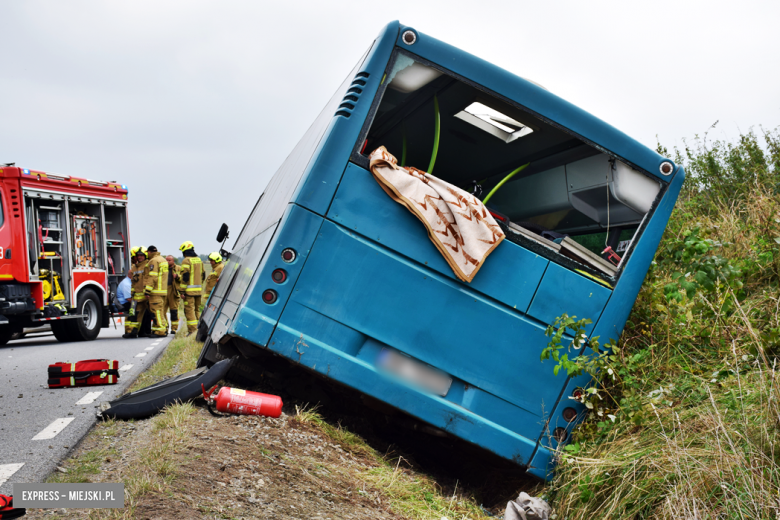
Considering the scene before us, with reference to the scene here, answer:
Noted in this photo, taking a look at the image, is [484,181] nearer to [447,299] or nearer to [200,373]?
[447,299]

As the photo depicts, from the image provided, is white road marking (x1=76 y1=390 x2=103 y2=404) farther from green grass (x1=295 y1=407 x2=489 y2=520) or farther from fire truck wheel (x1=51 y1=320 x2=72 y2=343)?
fire truck wheel (x1=51 y1=320 x2=72 y2=343)

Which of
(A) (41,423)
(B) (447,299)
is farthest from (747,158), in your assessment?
(A) (41,423)

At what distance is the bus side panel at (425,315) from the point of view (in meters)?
3.83

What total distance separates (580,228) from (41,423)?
4.76 meters

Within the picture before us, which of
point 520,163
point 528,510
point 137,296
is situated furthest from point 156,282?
point 528,510

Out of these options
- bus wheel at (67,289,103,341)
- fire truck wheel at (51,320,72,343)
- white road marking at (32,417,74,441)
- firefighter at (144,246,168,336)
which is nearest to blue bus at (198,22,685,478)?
white road marking at (32,417,74,441)

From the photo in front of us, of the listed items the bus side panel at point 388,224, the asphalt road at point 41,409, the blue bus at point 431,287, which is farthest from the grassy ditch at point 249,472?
the bus side panel at point 388,224

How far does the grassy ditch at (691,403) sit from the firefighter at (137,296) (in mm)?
11421

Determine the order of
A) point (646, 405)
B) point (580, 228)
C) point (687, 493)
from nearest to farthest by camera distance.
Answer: point (687, 493) → point (646, 405) → point (580, 228)

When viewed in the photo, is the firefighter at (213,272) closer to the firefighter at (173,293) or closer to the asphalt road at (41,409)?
the firefighter at (173,293)

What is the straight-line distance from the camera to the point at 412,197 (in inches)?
150

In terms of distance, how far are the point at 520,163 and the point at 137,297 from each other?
10.7 metres

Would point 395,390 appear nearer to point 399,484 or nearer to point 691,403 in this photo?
point 399,484

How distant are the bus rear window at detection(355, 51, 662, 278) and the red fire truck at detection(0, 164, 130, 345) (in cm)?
877
